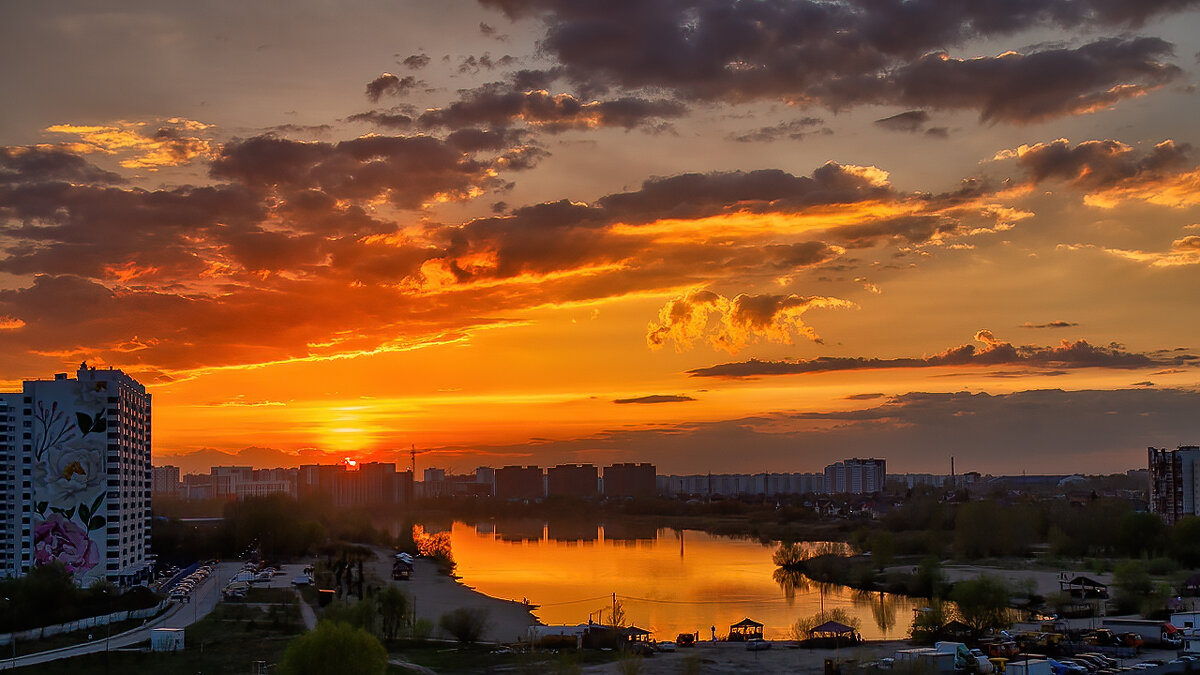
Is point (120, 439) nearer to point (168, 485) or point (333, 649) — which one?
point (333, 649)

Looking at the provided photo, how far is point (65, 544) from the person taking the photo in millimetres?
46250

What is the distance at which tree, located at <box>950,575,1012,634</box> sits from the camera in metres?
30.7

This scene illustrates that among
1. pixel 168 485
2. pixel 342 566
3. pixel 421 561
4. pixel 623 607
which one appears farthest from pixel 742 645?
pixel 168 485

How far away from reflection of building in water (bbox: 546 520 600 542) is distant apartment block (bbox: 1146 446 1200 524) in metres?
39.9

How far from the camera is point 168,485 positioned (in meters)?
152

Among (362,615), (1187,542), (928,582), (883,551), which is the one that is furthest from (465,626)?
(1187,542)

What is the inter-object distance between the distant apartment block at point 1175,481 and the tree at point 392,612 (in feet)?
177

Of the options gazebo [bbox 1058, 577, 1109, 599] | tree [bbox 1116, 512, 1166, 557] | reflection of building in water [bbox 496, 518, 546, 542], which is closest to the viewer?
gazebo [bbox 1058, 577, 1109, 599]

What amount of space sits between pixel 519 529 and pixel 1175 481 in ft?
189

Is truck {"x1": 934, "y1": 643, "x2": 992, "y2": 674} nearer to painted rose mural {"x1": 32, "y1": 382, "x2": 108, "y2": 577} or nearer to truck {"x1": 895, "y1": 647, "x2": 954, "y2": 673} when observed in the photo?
truck {"x1": 895, "y1": 647, "x2": 954, "y2": 673}

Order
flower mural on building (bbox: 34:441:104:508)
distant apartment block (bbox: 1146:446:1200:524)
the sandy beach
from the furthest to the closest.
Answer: distant apartment block (bbox: 1146:446:1200:524) < flower mural on building (bbox: 34:441:104:508) < the sandy beach

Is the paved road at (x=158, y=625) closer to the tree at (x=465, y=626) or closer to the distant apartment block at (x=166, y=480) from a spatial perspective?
the tree at (x=465, y=626)

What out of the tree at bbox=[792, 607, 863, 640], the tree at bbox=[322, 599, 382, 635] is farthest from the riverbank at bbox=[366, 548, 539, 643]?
the tree at bbox=[792, 607, 863, 640]

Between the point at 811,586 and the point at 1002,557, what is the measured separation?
1514cm
